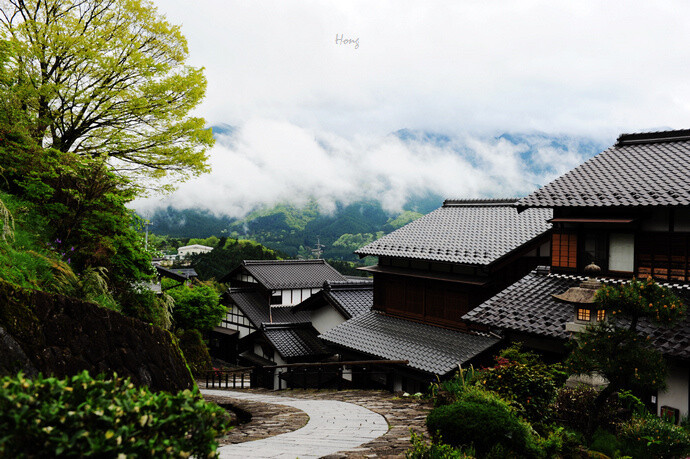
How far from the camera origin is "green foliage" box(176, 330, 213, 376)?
24.8m

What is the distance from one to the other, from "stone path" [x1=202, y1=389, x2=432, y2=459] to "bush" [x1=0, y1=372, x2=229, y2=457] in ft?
11.1

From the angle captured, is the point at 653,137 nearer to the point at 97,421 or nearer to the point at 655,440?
the point at 655,440

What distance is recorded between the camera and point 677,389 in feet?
34.6

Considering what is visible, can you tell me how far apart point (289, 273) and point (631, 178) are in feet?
93.8

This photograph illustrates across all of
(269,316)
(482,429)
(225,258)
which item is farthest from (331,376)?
(225,258)

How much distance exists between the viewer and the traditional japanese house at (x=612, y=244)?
11422 millimetres

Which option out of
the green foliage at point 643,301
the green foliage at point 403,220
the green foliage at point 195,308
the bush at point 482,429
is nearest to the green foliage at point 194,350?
the green foliage at point 195,308

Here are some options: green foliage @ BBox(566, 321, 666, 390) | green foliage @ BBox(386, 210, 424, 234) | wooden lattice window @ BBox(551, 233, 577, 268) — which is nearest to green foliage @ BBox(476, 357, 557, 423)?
green foliage @ BBox(566, 321, 666, 390)

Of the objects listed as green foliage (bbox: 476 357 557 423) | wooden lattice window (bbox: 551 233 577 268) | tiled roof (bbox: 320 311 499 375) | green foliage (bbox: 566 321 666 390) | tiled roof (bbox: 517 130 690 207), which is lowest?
tiled roof (bbox: 320 311 499 375)

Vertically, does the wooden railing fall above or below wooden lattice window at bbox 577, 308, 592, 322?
below

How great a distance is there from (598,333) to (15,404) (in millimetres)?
9366

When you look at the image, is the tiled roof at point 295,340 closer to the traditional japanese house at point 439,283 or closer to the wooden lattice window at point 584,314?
the traditional japanese house at point 439,283

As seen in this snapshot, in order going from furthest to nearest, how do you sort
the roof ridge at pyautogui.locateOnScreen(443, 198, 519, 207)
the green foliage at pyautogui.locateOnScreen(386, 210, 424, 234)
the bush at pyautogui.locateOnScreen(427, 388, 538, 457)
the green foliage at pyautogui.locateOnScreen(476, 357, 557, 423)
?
the green foliage at pyautogui.locateOnScreen(386, 210, 424, 234), the roof ridge at pyautogui.locateOnScreen(443, 198, 519, 207), the green foliage at pyautogui.locateOnScreen(476, 357, 557, 423), the bush at pyautogui.locateOnScreen(427, 388, 538, 457)

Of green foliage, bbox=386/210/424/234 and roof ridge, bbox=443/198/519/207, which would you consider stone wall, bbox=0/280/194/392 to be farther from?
green foliage, bbox=386/210/424/234
